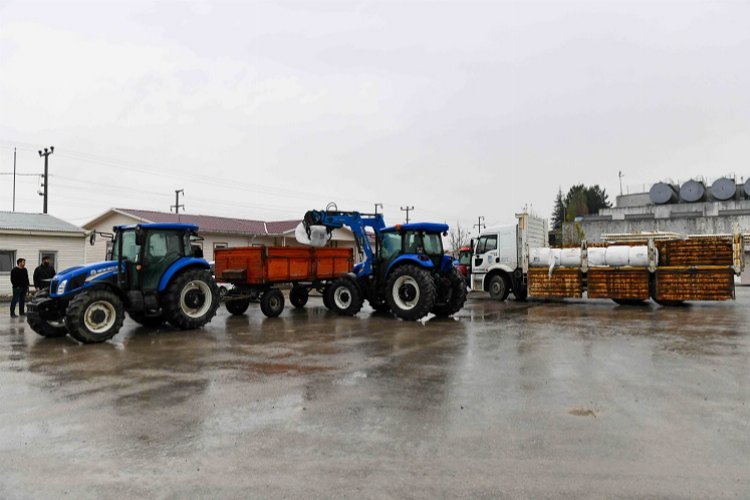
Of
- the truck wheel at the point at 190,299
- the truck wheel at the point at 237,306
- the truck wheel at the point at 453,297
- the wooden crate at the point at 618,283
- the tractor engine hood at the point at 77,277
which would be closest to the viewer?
the tractor engine hood at the point at 77,277

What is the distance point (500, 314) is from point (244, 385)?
9.96 metres

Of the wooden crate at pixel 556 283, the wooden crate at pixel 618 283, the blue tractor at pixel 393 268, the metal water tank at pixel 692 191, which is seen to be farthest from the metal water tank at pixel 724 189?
the blue tractor at pixel 393 268

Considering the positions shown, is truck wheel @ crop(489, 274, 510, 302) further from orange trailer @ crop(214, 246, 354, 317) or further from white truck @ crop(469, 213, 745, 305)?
orange trailer @ crop(214, 246, 354, 317)

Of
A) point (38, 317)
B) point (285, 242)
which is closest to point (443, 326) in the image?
point (38, 317)

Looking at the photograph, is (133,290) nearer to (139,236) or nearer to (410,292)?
(139,236)

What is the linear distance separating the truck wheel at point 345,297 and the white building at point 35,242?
1448 centimetres

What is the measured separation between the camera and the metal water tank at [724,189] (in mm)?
50375

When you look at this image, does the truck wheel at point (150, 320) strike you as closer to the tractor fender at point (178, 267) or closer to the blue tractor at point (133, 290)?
the blue tractor at point (133, 290)

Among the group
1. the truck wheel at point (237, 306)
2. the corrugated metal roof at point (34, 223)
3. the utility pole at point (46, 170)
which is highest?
the utility pole at point (46, 170)

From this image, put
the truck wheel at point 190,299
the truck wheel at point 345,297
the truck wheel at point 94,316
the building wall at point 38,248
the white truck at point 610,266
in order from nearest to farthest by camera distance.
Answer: the truck wheel at point 94,316 < the truck wheel at point 190,299 < the truck wheel at point 345,297 < the white truck at point 610,266 < the building wall at point 38,248

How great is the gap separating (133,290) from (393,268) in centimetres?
630

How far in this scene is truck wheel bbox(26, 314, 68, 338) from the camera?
10.6 meters

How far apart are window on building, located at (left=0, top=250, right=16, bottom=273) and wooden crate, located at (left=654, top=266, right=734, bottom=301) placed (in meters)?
23.9

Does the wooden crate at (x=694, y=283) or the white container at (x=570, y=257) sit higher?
the white container at (x=570, y=257)
